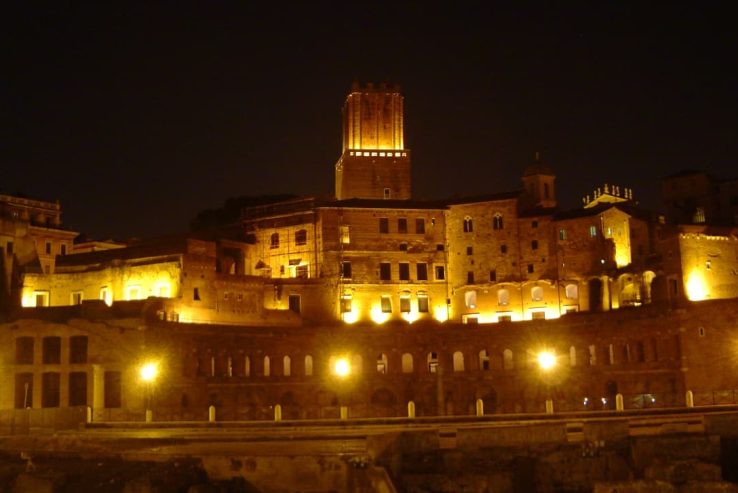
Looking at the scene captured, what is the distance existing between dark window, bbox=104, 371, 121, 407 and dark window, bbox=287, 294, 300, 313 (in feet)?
68.0

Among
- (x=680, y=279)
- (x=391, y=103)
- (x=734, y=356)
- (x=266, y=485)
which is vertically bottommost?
(x=266, y=485)

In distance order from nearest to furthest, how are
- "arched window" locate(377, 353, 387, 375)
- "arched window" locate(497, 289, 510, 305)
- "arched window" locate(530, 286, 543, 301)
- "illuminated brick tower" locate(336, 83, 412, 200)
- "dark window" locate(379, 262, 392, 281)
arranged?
"arched window" locate(377, 353, 387, 375)
"arched window" locate(530, 286, 543, 301)
"arched window" locate(497, 289, 510, 305)
"dark window" locate(379, 262, 392, 281)
"illuminated brick tower" locate(336, 83, 412, 200)

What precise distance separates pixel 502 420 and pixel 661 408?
8548mm

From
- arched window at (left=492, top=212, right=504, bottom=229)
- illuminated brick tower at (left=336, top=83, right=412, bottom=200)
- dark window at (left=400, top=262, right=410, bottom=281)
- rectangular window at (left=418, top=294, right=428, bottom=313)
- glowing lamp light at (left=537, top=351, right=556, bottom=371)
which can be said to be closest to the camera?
glowing lamp light at (left=537, top=351, right=556, bottom=371)

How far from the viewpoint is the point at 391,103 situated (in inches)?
3716

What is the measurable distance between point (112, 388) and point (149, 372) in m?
2.43

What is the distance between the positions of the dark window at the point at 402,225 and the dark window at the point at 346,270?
17.9 feet

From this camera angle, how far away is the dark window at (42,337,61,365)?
61531 millimetres

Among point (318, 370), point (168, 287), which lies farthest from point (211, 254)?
point (318, 370)

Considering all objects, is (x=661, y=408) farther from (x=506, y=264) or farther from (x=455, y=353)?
(x=506, y=264)

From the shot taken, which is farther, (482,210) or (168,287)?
(482,210)

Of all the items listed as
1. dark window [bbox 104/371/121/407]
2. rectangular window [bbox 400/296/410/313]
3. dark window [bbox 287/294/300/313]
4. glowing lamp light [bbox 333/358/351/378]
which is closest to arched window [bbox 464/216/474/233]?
rectangular window [bbox 400/296/410/313]

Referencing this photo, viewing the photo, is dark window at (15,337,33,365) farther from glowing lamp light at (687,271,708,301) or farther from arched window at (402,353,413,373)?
glowing lamp light at (687,271,708,301)

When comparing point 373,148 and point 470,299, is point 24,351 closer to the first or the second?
point 470,299
